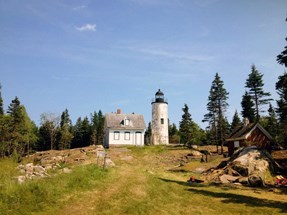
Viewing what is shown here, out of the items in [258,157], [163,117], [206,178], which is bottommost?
[206,178]

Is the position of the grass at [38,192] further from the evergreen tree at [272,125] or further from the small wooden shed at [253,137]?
the evergreen tree at [272,125]

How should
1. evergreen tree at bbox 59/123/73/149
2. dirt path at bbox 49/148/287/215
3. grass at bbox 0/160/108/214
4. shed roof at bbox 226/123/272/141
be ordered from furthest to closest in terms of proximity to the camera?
1. evergreen tree at bbox 59/123/73/149
2. shed roof at bbox 226/123/272/141
3. dirt path at bbox 49/148/287/215
4. grass at bbox 0/160/108/214

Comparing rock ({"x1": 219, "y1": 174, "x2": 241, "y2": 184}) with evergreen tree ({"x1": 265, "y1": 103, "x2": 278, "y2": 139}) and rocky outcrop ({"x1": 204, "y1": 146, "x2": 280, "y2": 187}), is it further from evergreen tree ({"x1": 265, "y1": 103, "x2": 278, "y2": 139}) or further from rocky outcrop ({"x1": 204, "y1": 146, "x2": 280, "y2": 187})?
evergreen tree ({"x1": 265, "y1": 103, "x2": 278, "y2": 139})

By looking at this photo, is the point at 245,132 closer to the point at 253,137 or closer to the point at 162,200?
the point at 253,137

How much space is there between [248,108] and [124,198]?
5547 centimetres

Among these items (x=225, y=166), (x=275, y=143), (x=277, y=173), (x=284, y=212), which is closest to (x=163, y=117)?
(x=275, y=143)

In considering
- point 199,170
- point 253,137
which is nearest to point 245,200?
point 199,170

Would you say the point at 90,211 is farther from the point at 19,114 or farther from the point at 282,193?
the point at 19,114

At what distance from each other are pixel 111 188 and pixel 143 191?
2.05m

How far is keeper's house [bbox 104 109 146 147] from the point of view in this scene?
54406mm

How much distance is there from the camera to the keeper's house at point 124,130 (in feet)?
178

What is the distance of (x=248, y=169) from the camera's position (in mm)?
25578

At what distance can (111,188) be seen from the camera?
16781mm

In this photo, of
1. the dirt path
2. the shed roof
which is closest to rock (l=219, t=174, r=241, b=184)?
the dirt path
